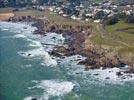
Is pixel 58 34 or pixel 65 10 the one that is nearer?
pixel 58 34

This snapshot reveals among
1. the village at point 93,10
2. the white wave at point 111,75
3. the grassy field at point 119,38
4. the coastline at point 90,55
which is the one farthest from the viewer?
the village at point 93,10

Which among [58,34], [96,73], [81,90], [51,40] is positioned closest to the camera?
[81,90]

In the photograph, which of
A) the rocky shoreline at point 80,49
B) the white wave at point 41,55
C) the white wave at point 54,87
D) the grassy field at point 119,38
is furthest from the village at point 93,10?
the white wave at point 54,87

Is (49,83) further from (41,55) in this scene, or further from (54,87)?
(41,55)

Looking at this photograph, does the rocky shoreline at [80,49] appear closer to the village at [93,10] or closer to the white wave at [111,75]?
the white wave at [111,75]

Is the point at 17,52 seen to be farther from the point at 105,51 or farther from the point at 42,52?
the point at 105,51

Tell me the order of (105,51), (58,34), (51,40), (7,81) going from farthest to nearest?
(58,34)
(51,40)
(105,51)
(7,81)

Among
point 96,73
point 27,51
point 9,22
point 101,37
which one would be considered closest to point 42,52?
point 27,51
